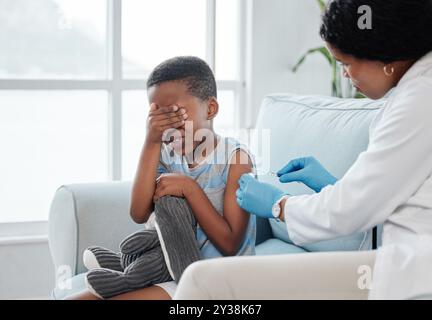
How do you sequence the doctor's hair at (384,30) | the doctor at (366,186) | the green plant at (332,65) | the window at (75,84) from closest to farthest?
the doctor at (366,186) < the doctor's hair at (384,30) < the window at (75,84) < the green plant at (332,65)

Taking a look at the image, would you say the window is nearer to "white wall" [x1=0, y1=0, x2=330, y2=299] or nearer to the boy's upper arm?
"white wall" [x1=0, y1=0, x2=330, y2=299]

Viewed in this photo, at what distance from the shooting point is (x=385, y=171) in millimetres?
1353

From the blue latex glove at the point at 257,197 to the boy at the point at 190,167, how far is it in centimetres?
11

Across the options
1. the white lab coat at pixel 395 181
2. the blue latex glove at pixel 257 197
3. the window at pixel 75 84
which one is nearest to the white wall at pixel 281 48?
the window at pixel 75 84

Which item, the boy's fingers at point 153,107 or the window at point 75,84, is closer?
the boy's fingers at point 153,107

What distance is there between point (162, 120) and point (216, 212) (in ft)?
0.78

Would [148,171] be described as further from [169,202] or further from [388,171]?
[388,171]


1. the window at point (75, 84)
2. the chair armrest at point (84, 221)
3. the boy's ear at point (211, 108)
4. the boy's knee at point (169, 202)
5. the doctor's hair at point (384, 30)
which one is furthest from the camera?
the window at point (75, 84)

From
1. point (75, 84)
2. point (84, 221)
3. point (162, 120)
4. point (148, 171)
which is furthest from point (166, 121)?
point (75, 84)

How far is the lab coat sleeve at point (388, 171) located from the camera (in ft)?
4.44

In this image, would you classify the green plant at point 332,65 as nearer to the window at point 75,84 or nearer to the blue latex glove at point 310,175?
the window at point 75,84

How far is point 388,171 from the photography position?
53.3 inches

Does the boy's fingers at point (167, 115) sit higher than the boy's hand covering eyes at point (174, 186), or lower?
higher

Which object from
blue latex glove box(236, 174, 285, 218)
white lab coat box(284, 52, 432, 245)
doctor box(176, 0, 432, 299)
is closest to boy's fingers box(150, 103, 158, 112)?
blue latex glove box(236, 174, 285, 218)
